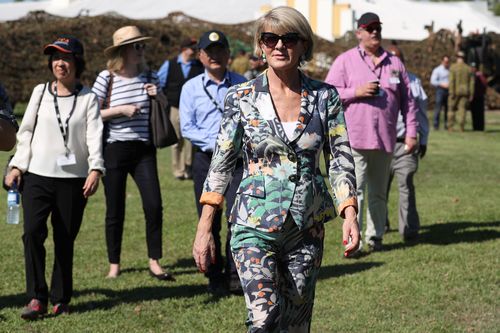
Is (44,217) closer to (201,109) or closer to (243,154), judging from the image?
(201,109)

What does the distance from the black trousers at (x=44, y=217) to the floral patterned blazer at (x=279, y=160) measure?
280cm

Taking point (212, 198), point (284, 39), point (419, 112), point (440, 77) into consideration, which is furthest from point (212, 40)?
point (440, 77)

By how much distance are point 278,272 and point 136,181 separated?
4.06 m

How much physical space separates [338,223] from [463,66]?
54.4ft

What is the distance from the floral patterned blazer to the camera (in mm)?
4676

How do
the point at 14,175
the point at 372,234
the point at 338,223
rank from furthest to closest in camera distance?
the point at 338,223 < the point at 372,234 < the point at 14,175

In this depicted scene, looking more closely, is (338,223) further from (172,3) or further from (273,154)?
(172,3)

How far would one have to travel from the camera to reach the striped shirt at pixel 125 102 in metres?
8.55

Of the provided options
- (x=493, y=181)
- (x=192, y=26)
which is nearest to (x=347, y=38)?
(x=192, y=26)

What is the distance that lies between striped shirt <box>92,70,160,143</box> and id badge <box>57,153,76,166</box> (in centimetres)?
123

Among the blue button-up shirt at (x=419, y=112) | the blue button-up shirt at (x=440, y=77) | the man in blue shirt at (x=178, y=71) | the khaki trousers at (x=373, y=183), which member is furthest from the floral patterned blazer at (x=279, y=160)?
the blue button-up shirt at (x=440, y=77)

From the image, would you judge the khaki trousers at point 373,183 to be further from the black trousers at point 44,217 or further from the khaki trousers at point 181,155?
the khaki trousers at point 181,155

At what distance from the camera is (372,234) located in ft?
32.9

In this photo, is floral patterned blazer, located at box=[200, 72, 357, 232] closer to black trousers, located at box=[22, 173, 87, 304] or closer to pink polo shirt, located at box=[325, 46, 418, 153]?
black trousers, located at box=[22, 173, 87, 304]
